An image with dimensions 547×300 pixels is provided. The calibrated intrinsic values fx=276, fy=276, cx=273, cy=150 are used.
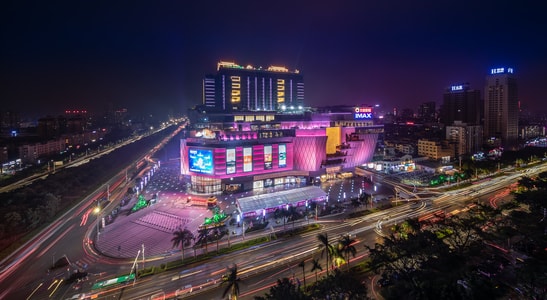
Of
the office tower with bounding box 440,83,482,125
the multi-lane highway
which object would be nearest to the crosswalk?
the multi-lane highway

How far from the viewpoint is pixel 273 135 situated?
67312 mm

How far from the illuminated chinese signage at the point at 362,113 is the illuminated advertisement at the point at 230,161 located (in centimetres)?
3969

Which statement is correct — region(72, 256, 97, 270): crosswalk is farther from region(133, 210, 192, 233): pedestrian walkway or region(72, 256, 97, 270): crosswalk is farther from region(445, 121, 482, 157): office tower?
region(445, 121, 482, 157): office tower

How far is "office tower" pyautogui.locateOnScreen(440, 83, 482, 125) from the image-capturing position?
464 ft

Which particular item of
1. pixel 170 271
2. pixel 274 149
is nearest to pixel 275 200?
pixel 274 149

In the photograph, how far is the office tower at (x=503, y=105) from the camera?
384 ft

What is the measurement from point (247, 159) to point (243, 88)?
216ft

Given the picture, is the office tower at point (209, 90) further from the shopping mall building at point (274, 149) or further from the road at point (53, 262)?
the road at point (53, 262)

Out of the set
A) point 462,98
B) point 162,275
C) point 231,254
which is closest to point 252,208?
point 231,254

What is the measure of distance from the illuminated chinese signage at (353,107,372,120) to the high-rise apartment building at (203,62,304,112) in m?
44.2

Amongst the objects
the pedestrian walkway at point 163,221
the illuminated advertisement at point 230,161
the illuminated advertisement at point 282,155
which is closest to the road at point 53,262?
the pedestrian walkway at point 163,221

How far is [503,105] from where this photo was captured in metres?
119

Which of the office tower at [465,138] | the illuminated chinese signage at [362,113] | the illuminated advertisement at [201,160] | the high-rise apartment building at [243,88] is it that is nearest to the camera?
the illuminated advertisement at [201,160]

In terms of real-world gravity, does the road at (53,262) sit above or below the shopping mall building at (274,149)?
below
